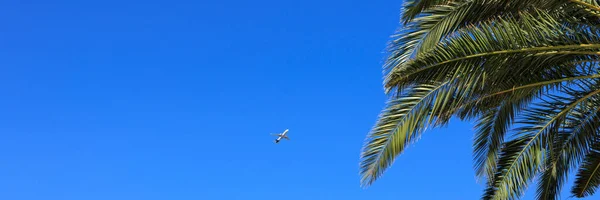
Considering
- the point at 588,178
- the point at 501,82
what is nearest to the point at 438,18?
the point at 501,82

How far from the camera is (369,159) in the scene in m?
8.34

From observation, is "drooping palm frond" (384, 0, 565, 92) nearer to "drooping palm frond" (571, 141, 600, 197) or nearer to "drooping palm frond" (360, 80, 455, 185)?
"drooping palm frond" (360, 80, 455, 185)

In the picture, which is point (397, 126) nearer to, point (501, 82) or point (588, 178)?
point (501, 82)

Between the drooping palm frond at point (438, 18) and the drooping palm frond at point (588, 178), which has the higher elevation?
the drooping palm frond at point (438, 18)

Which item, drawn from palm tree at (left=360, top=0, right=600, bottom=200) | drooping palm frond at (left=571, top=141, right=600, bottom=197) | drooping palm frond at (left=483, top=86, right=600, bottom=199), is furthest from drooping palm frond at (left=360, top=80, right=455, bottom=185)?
drooping palm frond at (left=571, top=141, right=600, bottom=197)

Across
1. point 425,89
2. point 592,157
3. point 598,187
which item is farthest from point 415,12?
point 598,187

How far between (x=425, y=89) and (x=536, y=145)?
80.2 inches

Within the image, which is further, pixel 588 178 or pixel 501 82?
pixel 588 178

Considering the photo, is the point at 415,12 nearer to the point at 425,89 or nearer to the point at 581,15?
the point at 425,89

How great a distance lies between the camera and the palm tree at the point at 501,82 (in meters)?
6.98

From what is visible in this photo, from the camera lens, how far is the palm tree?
22.9ft

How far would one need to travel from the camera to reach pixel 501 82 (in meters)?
7.59

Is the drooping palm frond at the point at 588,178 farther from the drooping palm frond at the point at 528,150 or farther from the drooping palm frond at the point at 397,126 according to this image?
the drooping palm frond at the point at 397,126

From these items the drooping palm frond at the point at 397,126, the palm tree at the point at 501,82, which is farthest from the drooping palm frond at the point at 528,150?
the drooping palm frond at the point at 397,126
